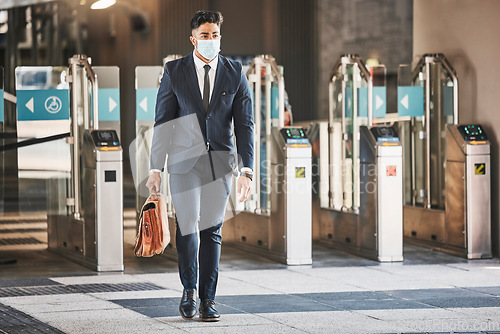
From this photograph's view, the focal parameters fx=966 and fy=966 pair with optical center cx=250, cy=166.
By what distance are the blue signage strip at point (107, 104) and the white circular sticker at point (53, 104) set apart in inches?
14.7

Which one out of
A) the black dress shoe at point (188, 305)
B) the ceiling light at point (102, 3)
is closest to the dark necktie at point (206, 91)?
the black dress shoe at point (188, 305)

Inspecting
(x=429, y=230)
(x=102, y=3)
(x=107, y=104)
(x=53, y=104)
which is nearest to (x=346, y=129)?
(x=429, y=230)

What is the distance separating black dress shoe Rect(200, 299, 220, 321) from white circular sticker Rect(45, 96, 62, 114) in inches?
124

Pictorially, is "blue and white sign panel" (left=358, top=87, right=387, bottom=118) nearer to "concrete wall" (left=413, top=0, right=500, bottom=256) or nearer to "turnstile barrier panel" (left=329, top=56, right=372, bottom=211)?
"turnstile barrier panel" (left=329, top=56, right=372, bottom=211)

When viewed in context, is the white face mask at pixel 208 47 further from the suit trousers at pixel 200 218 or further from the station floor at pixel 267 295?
the station floor at pixel 267 295

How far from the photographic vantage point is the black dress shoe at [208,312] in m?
5.27

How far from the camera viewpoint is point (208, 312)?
17.3ft

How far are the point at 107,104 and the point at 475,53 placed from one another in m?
3.19

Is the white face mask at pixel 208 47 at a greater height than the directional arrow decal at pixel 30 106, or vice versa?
the white face mask at pixel 208 47

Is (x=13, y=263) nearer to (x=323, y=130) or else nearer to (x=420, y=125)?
(x=323, y=130)

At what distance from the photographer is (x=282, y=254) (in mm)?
7848

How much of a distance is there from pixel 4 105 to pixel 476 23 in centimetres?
404

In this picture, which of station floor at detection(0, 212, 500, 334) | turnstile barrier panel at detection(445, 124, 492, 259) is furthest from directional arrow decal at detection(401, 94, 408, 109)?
station floor at detection(0, 212, 500, 334)

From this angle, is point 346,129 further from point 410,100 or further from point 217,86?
point 217,86
